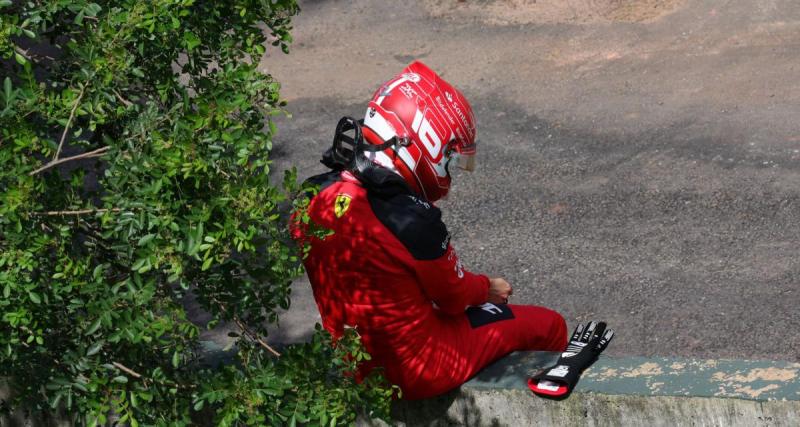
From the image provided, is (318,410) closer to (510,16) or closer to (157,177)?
(157,177)

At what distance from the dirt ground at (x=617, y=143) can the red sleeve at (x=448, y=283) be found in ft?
7.44

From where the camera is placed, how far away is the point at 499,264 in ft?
25.3

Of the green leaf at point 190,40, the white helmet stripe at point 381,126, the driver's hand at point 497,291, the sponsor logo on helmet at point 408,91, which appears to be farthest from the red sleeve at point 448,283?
the green leaf at point 190,40

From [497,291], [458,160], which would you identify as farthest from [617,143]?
[458,160]

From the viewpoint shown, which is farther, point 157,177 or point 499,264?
point 499,264

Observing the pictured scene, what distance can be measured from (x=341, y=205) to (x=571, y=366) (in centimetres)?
106

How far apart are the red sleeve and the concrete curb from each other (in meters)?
0.30

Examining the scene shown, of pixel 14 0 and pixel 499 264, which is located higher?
pixel 14 0

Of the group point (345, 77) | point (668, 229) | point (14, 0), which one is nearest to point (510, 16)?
point (345, 77)

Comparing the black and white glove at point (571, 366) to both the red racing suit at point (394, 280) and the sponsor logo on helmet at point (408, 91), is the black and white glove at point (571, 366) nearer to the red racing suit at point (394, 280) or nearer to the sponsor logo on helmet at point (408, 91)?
the red racing suit at point (394, 280)

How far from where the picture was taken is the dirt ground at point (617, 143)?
7.02 m

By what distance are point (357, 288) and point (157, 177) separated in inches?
53.8

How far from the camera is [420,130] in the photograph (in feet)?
14.9

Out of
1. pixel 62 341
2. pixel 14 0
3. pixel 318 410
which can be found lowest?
pixel 318 410
